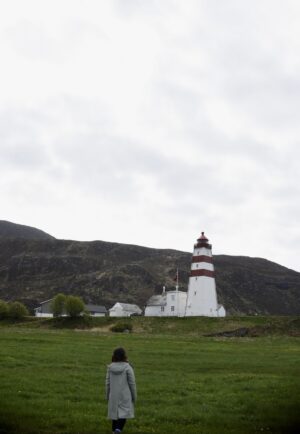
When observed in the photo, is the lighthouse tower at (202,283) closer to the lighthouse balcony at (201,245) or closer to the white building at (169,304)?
the lighthouse balcony at (201,245)

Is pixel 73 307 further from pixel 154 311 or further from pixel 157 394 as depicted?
pixel 157 394

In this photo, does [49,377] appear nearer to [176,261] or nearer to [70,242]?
[176,261]

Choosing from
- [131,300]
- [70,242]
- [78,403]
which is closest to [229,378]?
[78,403]

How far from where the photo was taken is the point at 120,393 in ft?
38.4

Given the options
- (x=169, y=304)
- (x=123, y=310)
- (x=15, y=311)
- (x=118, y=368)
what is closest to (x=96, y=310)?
(x=123, y=310)

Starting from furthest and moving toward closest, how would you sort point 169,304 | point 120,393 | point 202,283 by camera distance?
point 169,304 < point 202,283 < point 120,393

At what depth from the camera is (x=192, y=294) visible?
2926 inches

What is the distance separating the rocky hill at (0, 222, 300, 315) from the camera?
466 ft

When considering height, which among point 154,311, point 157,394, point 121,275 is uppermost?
point 121,275

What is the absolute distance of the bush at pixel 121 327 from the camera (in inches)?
2704

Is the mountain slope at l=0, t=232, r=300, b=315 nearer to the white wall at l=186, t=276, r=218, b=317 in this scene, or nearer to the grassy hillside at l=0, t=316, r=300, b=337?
the grassy hillside at l=0, t=316, r=300, b=337

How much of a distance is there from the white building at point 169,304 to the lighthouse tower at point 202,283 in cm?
1381

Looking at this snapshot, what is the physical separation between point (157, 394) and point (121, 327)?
51.3 metres

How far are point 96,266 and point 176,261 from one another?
2483 cm
